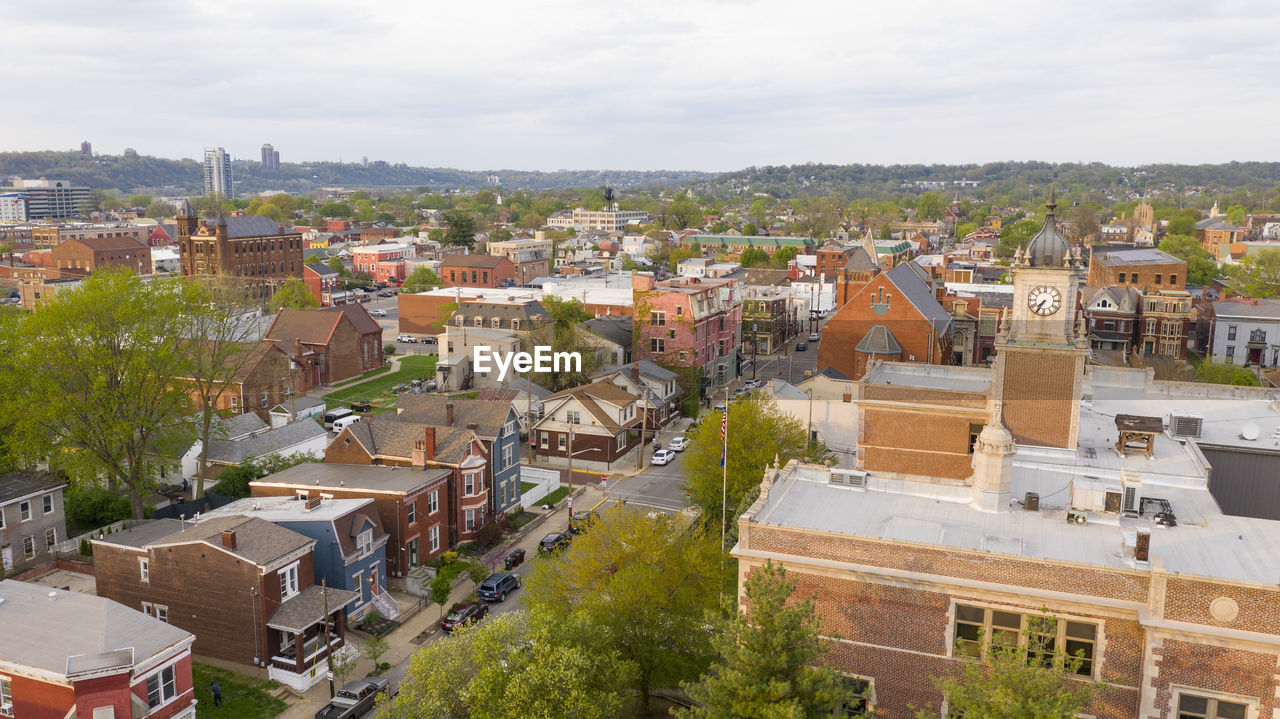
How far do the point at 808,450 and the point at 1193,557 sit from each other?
81.8ft

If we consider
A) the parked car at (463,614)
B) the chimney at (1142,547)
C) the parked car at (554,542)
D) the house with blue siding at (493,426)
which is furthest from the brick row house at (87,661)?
the chimney at (1142,547)

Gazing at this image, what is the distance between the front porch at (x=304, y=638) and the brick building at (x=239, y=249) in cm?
9162

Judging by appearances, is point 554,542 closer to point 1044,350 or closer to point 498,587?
point 498,587

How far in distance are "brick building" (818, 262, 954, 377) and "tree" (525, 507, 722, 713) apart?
142ft

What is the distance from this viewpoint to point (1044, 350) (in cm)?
3681

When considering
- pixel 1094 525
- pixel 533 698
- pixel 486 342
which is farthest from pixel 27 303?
pixel 1094 525

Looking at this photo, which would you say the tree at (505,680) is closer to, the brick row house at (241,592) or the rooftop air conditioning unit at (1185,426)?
the brick row house at (241,592)

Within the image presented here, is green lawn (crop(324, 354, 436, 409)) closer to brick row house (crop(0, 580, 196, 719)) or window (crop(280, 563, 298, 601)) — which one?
window (crop(280, 563, 298, 601))

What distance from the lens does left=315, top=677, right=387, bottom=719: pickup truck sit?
31.8 meters

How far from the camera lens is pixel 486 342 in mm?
85562

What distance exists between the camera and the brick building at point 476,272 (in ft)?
440

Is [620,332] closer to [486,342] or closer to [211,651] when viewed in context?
[486,342]

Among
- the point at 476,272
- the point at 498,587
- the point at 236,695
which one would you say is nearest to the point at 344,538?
the point at 236,695

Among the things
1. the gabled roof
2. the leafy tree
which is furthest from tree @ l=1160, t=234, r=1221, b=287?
the gabled roof
